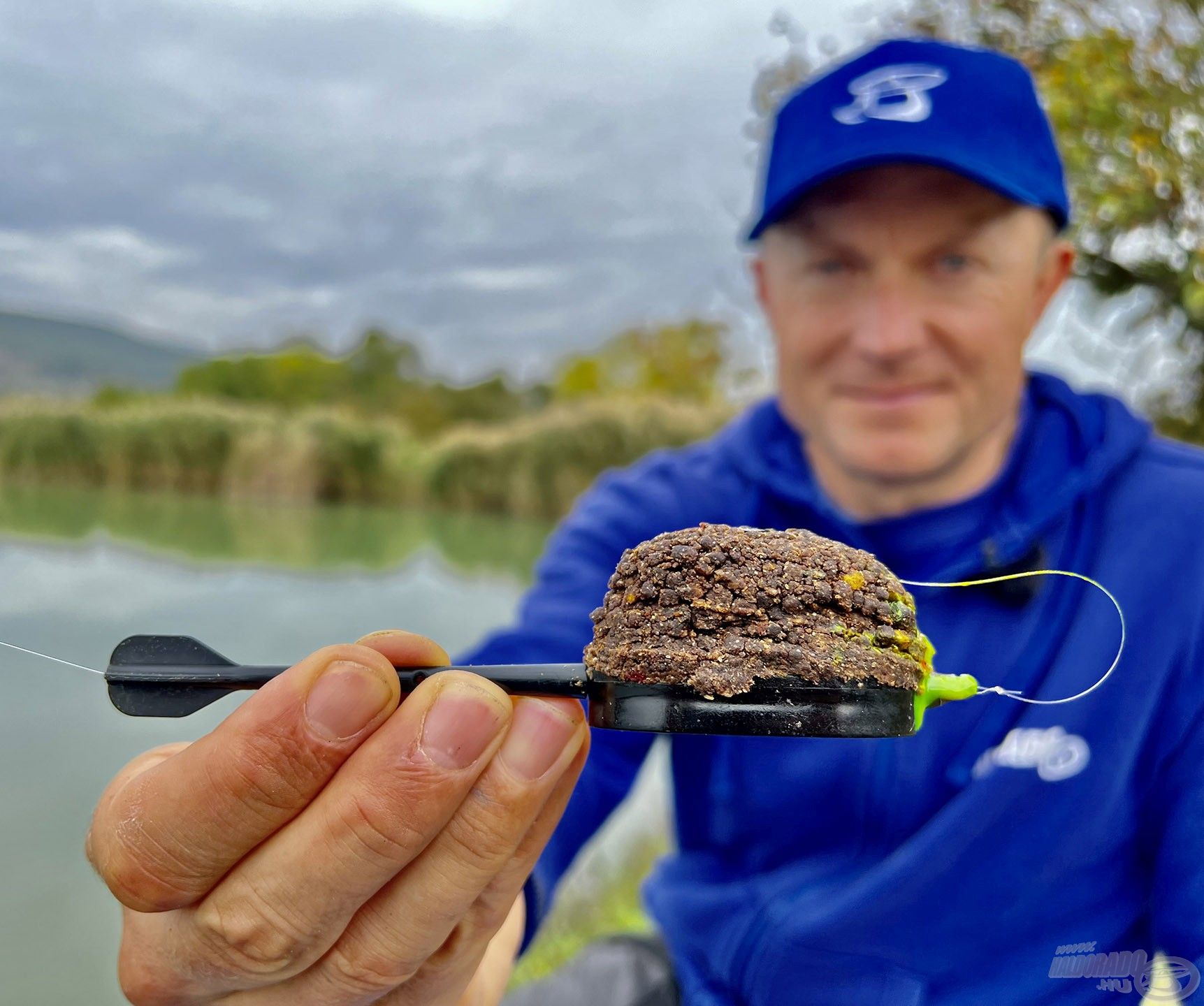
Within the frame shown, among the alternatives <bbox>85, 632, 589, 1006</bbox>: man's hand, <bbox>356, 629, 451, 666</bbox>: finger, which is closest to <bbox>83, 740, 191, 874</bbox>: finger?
<bbox>85, 632, 589, 1006</bbox>: man's hand

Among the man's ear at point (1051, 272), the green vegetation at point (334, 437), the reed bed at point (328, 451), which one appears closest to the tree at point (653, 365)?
the green vegetation at point (334, 437)

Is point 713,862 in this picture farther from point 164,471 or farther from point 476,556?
point 476,556

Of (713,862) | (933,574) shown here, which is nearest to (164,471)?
(713,862)

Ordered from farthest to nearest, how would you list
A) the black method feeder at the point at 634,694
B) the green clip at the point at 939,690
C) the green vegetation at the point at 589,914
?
the green vegetation at the point at 589,914
the green clip at the point at 939,690
the black method feeder at the point at 634,694

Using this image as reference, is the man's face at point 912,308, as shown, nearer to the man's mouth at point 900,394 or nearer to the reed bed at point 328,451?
the man's mouth at point 900,394

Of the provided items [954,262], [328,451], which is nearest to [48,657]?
[954,262]

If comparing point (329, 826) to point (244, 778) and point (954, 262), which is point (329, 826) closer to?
point (244, 778)

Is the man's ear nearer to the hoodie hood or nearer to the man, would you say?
the man

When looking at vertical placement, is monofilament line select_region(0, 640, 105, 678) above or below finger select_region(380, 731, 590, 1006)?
above
